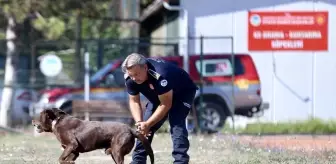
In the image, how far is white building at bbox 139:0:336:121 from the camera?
2058 centimetres

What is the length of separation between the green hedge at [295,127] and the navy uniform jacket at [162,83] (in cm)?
970

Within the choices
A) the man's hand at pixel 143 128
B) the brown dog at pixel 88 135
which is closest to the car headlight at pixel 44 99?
the brown dog at pixel 88 135

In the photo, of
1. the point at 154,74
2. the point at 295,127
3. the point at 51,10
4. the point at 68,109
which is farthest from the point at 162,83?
the point at 51,10

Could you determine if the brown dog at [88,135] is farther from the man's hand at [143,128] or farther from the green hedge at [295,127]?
the green hedge at [295,127]

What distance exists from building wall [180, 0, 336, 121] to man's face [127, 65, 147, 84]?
1174 centimetres

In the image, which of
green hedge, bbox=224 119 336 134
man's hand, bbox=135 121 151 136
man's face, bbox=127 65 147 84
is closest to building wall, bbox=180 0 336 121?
green hedge, bbox=224 119 336 134

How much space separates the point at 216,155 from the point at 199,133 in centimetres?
563

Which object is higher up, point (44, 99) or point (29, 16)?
point (29, 16)

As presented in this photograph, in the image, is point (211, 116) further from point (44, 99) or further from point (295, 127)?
point (44, 99)

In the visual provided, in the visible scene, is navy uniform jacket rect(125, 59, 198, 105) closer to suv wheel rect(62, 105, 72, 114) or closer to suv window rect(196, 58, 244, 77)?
suv wheel rect(62, 105, 72, 114)

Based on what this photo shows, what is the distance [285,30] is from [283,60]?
0.76m

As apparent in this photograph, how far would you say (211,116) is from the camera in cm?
1961

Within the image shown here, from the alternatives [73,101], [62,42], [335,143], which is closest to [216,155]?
[335,143]

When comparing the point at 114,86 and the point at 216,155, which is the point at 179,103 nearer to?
the point at 216,155
